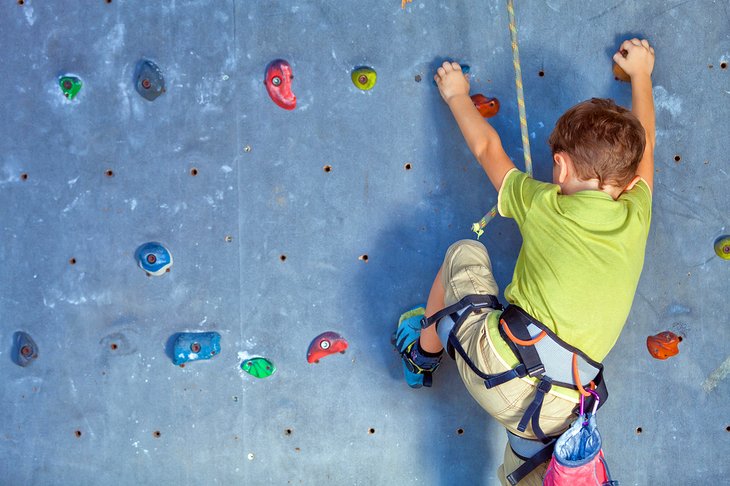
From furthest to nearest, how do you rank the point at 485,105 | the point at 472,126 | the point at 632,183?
1. the point at 485,105
2. the point at 472,126
3. the point at 632,183

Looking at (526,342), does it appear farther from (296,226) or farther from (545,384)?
(296,226)

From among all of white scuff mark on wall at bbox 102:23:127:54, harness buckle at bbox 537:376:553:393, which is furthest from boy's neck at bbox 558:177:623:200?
white scuff mark on wall at bbox 102:23:127:54

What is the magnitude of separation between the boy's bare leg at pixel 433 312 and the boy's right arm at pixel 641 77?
1.83 ft

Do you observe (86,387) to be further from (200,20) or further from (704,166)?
(704,166)

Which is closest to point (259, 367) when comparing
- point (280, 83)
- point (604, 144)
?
point (280, 83)

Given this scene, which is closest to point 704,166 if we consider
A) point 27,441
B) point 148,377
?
point 148,377

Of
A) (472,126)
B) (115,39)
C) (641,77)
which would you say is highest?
(115,39)

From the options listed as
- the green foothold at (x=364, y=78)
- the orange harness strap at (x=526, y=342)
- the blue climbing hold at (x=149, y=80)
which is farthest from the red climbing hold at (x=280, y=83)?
the orange harness strap at (x=526, y=342)

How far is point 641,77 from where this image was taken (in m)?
1.69

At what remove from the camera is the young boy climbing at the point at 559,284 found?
1340 mm

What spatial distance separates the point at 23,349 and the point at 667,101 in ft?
5.78

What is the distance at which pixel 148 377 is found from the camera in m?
1.77

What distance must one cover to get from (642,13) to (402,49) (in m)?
0.61

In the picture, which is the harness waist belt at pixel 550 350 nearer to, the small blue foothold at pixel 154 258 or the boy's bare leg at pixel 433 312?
the boy's bare leg at pixel 433 312
